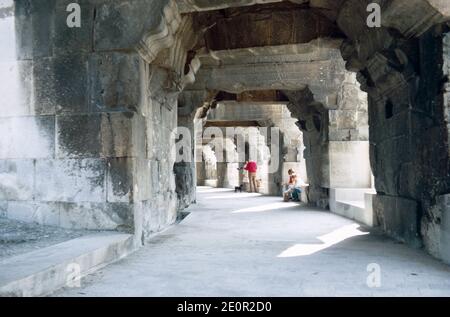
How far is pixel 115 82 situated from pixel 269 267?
7.79ft

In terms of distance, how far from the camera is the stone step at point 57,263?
2.31 meters

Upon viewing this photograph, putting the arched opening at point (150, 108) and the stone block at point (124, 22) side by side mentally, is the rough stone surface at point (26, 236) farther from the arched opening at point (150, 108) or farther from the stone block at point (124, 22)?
the stone block at point (124, 22)

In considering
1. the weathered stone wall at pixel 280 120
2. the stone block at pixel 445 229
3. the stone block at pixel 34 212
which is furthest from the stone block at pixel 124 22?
the weathered stone wall at pixel 280 120

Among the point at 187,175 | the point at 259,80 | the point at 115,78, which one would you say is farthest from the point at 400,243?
the point at 187,175

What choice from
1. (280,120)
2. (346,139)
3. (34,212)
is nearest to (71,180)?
(34,212)

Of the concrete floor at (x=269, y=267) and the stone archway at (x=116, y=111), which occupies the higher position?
the stone archway at (x=116, y=111)

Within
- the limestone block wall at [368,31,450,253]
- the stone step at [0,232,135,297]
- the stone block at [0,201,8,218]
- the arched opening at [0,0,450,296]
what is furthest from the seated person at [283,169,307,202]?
the stone block at [0,201,8,218]

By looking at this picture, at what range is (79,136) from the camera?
4.12 meters

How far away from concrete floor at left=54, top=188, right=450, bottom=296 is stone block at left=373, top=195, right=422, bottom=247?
0.43 ft

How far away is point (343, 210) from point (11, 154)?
16.8 ft

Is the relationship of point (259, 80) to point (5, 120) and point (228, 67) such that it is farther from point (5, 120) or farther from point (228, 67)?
point (5, 120)

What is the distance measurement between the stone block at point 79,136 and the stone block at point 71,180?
8cm

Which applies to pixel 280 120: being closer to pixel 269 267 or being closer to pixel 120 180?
pixel 120 180

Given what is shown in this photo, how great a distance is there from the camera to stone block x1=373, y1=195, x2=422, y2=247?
3.93 meters
